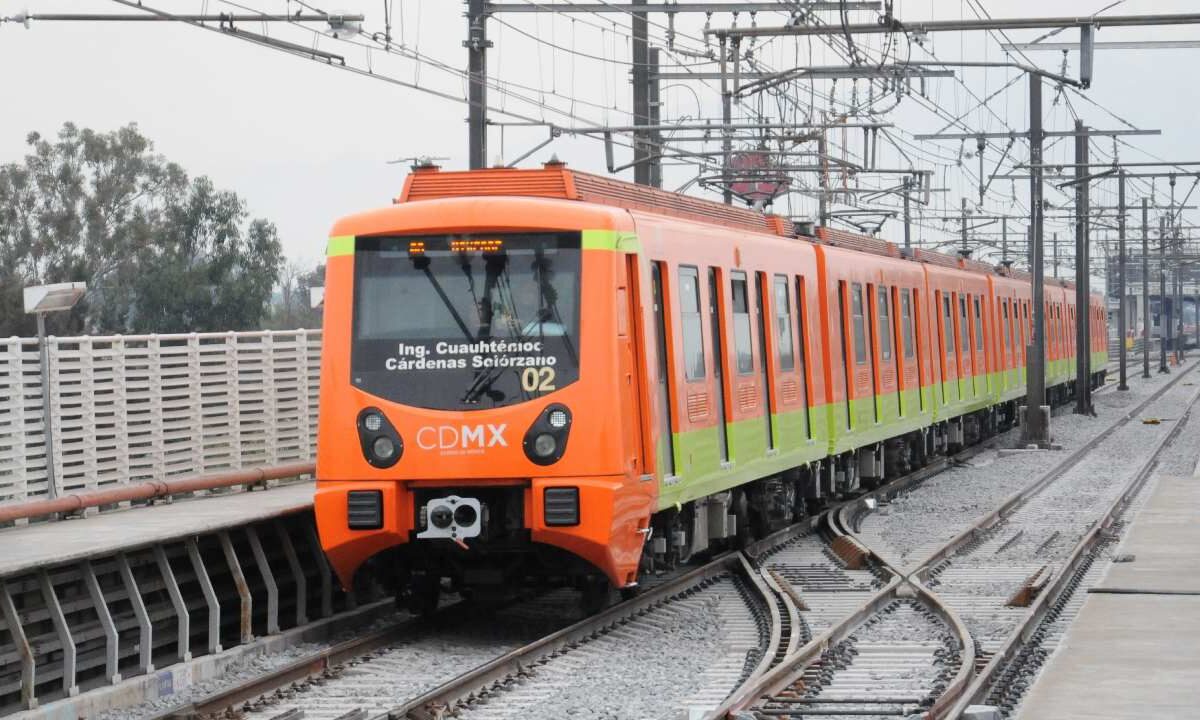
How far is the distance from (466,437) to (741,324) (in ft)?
14.6

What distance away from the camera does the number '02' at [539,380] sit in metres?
12.2

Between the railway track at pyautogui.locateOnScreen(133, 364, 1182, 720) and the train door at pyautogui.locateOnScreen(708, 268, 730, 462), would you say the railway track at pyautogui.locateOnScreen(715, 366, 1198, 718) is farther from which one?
the train door at pyautogui.locateOnScreen(708, 268, 730, 462)

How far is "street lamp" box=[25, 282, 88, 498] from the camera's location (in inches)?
560

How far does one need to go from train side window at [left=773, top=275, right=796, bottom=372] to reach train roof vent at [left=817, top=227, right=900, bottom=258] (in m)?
3.19

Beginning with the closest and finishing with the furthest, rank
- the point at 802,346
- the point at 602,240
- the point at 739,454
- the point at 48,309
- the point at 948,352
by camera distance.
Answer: the point at 602,240
the point at 48,309
the point at 739,454
the point at 802,346
the point at 948,352

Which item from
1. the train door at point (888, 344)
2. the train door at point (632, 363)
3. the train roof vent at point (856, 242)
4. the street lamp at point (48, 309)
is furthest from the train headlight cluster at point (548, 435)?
the train door at point (888, 344)

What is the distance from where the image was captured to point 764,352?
16891mm

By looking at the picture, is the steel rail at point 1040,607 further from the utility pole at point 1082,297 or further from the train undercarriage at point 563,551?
the utility pole at point 1082,297

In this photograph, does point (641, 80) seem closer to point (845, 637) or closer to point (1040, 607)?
point (1040, 607)

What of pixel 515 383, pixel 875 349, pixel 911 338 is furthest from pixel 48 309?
pixel 911 338

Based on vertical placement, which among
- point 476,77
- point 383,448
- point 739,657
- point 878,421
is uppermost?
point 476,77

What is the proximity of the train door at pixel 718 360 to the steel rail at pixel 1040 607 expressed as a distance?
271cm

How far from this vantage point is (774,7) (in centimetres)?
2234

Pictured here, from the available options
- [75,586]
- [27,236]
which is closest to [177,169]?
[27,236]
